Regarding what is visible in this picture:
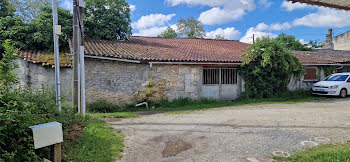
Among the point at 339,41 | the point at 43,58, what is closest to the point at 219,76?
the point at 43,58

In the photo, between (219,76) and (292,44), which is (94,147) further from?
A: (292,44)

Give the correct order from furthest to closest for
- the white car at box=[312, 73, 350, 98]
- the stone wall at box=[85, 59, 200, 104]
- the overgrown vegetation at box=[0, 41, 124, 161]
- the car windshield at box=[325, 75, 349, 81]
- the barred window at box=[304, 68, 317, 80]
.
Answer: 1. the barred window at box=[304, 68, 317, 80]
2. the car windshield at box=[325, 75, 349, 81]
3. the white car at box=[312, 73, 350, 98]
4. the stone wall at box=[85, 59, 200, 104]
5. the overgrown vegetation at box=[0, 41, 124, 161]

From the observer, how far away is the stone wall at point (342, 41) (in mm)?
26094

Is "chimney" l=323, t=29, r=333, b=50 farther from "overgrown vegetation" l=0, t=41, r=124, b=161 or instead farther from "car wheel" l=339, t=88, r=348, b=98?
"overgrown vegetation" l=0, t=41, r=124, b=161

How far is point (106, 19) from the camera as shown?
13539 millimetres

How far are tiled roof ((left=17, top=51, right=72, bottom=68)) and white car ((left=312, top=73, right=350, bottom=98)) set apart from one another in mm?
13828

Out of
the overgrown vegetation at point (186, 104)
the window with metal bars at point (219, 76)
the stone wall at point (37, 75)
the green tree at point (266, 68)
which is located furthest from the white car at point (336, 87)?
the stone wall at point (37, 75)

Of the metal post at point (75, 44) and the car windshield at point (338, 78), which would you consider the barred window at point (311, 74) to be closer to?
the car windshield at point (338, 78)

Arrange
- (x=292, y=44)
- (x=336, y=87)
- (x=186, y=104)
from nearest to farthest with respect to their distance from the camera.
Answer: (x=186, y=104)
(x=336, y=87)
(x=292, y=44)

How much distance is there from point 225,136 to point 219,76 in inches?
280

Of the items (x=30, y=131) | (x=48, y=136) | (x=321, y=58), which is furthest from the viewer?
(x=321, y=58)

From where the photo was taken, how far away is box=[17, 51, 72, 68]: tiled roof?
31.0ft

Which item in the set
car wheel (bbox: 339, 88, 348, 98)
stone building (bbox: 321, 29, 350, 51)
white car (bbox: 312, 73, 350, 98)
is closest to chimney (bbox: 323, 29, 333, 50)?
stone building (bbox: 321, 29, 350, 51)

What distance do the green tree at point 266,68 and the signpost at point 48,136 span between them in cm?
1011
